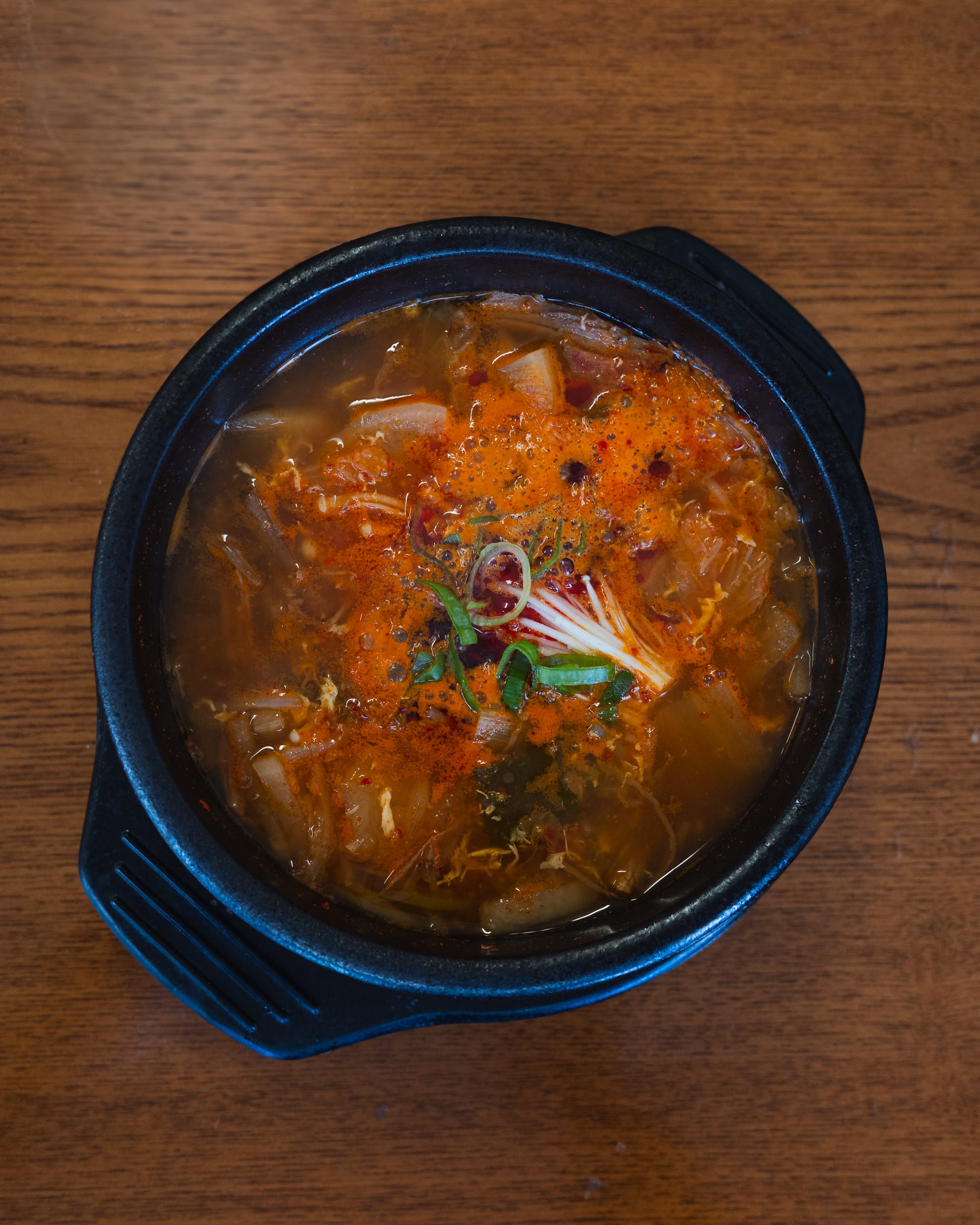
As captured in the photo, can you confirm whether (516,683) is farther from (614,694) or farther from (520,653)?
(614,694)

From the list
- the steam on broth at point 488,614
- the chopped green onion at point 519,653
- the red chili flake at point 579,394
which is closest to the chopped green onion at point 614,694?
the steam on broth at point 488,614

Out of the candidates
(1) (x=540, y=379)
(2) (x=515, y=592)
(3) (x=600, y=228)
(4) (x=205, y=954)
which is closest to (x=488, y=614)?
(2) (x=515, y=592)

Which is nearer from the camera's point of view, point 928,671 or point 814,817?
point 814,817

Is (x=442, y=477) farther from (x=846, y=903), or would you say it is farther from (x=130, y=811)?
(x=846, y=903)

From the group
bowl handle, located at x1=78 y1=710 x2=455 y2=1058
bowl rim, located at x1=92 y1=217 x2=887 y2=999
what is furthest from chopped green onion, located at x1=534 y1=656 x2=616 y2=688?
bowl handle, located at x1=78 y1=710 x2=455 y2=1058

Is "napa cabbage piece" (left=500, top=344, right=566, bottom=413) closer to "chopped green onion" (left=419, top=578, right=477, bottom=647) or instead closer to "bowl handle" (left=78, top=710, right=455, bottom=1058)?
"chopped green onion" (left=419, top=578, right=477, bottom=647)

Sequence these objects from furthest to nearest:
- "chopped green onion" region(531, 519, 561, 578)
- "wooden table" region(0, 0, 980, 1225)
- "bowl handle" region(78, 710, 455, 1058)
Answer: "wooden table" region(0, 0, 980, 1225), "chopped green onion" region(531, 519, 561, 578), "bowl handle" region(78, 710, 455, 1058)

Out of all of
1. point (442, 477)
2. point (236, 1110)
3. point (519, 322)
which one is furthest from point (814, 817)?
point (236, 1110)

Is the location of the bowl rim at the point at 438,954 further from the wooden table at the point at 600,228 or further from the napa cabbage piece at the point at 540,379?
the wooden table at the point at 600,228
